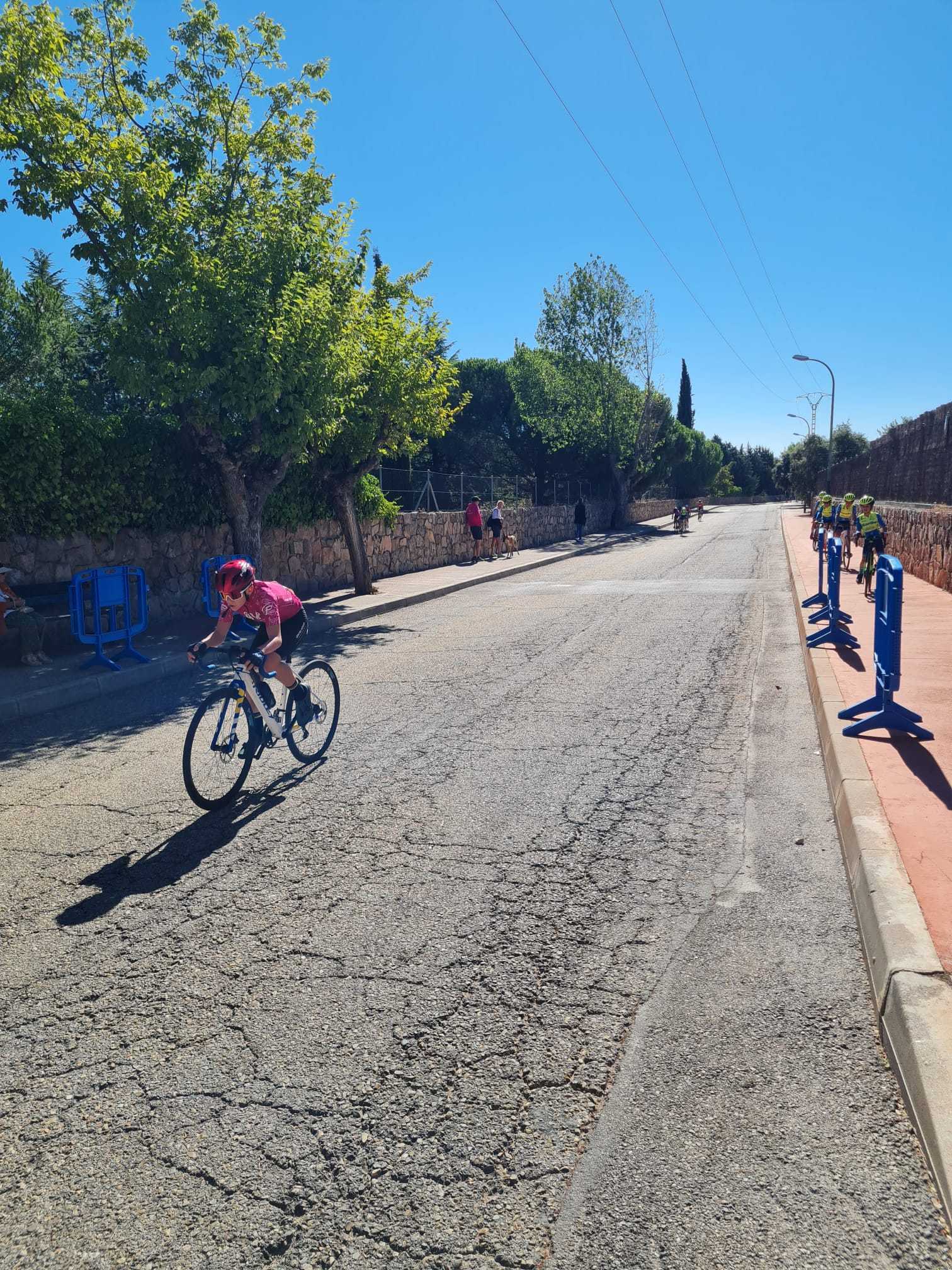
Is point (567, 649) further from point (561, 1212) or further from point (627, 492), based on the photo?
point (627, 492)

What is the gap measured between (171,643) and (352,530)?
616cm

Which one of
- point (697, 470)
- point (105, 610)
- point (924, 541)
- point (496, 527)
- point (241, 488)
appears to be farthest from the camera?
point (697, 470)

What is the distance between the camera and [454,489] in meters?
26.7

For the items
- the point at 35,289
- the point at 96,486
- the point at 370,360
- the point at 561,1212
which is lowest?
the point at 561,1212

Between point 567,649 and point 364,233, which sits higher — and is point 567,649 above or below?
below

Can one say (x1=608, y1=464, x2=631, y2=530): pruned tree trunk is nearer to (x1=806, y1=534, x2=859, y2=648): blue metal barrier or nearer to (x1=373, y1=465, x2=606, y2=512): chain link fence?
(x1=373, y1=465, x2=606, y2=512): chain link fence

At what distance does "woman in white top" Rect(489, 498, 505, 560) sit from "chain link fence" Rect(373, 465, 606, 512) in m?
1.15

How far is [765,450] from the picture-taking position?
431 ft

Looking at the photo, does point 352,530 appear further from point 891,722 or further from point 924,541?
point 891,722

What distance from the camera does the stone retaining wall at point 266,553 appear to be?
11.1 m

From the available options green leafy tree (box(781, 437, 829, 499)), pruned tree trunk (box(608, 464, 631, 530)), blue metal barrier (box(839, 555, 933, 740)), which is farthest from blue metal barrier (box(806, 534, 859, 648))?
green leafy tree (box(781, 437, 829, 499))

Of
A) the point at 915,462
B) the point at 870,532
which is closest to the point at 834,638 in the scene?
A: the point at 870,532

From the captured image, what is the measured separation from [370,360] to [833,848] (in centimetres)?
1239

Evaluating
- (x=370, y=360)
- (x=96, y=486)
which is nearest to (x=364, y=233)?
(x=370, y=360)
